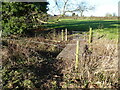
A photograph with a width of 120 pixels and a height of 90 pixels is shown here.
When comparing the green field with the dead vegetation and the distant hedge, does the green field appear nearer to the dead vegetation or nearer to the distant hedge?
the dead vegetation

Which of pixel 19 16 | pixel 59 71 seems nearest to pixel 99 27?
pixel 19 16

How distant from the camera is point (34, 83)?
A: 15.4 ft

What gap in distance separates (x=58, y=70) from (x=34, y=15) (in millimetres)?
6448

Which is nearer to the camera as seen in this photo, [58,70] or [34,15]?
[58,70]

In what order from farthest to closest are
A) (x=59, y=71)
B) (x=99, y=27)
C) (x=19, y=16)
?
(x=99, y=27) < (x=19, y=16) < (x=59, y=71)

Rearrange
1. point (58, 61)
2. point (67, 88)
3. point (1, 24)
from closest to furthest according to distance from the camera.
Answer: point (67, 88) → point (58, 61) → point (1, 24)

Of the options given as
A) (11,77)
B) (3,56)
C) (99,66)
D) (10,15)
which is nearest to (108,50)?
(99,66)

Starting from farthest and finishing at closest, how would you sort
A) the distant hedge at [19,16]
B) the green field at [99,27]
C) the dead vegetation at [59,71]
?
1. the green field at [99,27]
2. the distant hedge at [19,16]
3. the dead vegetation at [59,71]

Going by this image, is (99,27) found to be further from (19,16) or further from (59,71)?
(59,71)

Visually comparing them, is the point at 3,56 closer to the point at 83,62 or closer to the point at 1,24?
the point at 83,62

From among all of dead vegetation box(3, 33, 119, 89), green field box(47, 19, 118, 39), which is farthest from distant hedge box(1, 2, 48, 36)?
green field box(47, 19, 118, 39)

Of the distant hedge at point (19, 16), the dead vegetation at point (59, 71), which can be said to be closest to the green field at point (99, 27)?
the dead vegetation at point (59, 71)

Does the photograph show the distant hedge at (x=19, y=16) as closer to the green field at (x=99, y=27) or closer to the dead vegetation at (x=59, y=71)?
the dead vegetation at (x=59, y=71)

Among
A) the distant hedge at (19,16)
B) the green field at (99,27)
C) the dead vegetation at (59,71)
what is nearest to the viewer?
the dead vegetation at (59,71)
